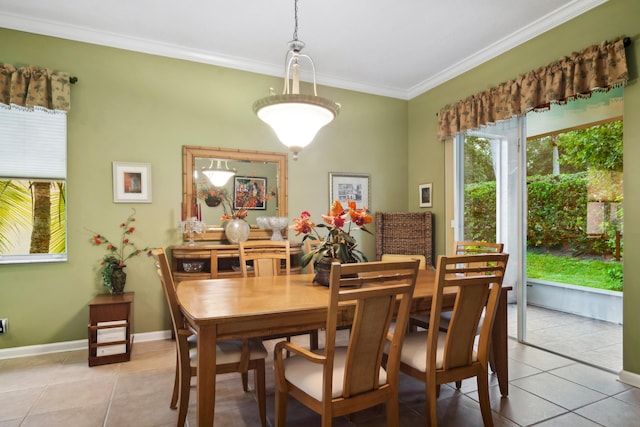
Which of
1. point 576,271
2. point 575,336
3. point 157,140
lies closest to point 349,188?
point 157,140

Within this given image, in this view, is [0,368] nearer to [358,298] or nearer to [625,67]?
[358,298]

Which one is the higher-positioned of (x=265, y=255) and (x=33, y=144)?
(x=33, y=144)

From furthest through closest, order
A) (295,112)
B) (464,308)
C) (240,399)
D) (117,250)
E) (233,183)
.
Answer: (233,183) < (117,250) < (240,399) < (295,112) < (464,308)

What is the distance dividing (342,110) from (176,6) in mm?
2086

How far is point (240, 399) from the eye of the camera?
7.61 ft

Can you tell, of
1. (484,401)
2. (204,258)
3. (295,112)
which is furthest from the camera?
(204,258)

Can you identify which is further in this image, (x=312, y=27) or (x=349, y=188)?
(x=349, y=188)

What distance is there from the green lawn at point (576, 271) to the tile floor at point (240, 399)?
0.66 metres

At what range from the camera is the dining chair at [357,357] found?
4.82 feet

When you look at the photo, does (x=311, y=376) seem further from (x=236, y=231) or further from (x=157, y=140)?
(x=157, y=140)

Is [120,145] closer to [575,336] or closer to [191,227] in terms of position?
[191,227]

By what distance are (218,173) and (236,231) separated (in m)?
0.63

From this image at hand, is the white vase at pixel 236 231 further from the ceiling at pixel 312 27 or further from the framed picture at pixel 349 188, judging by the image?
the ceiling at pixel 312 27

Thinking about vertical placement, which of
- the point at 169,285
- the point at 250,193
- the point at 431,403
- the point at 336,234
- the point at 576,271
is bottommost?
the point at 431,403
